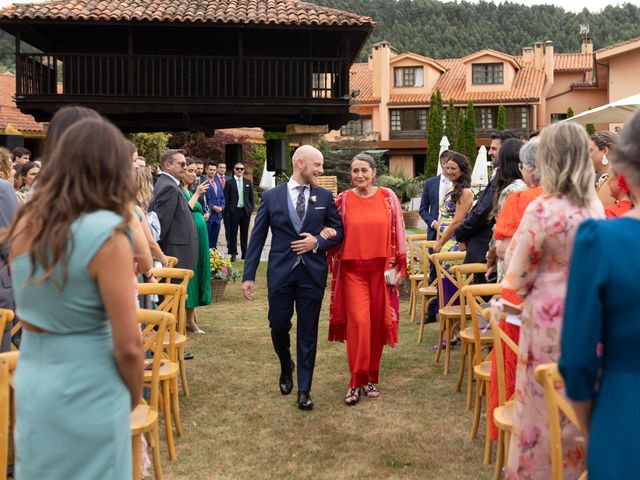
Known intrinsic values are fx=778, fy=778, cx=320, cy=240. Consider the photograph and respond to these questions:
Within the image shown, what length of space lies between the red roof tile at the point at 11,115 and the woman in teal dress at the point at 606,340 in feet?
110

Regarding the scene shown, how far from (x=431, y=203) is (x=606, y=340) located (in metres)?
8.12

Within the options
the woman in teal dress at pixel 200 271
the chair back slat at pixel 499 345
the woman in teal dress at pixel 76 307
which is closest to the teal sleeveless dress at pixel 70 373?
the woman in teal dress at pixel 76 307

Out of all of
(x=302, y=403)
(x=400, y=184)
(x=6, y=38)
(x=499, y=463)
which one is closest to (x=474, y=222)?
(x=302, y=403)

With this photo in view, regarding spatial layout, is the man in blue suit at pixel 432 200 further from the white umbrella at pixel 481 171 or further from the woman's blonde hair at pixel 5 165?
the white umbrella at pixel 481 171

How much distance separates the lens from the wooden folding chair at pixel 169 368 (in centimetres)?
523

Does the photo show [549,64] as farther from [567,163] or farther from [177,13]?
[567,163]

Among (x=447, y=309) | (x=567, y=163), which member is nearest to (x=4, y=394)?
(x=567, y=163)

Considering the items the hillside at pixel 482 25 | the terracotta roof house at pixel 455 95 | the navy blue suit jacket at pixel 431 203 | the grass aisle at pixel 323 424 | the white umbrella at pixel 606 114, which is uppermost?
the hillside at pixel 482 25

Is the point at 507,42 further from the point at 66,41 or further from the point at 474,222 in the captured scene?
the point at 474,222

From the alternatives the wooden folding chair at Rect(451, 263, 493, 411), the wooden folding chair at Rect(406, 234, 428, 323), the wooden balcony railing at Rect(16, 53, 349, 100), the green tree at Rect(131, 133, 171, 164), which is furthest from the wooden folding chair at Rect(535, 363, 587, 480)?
the green tree at Rect(131, 133, 171, 164)

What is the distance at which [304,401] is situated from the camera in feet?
20.8

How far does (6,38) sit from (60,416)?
71.5 m

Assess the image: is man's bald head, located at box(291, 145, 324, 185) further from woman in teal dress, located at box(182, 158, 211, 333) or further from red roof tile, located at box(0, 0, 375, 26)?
red roof tile, located at box(0, 0, 375, 26)

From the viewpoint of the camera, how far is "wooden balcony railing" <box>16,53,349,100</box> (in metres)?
19.4
